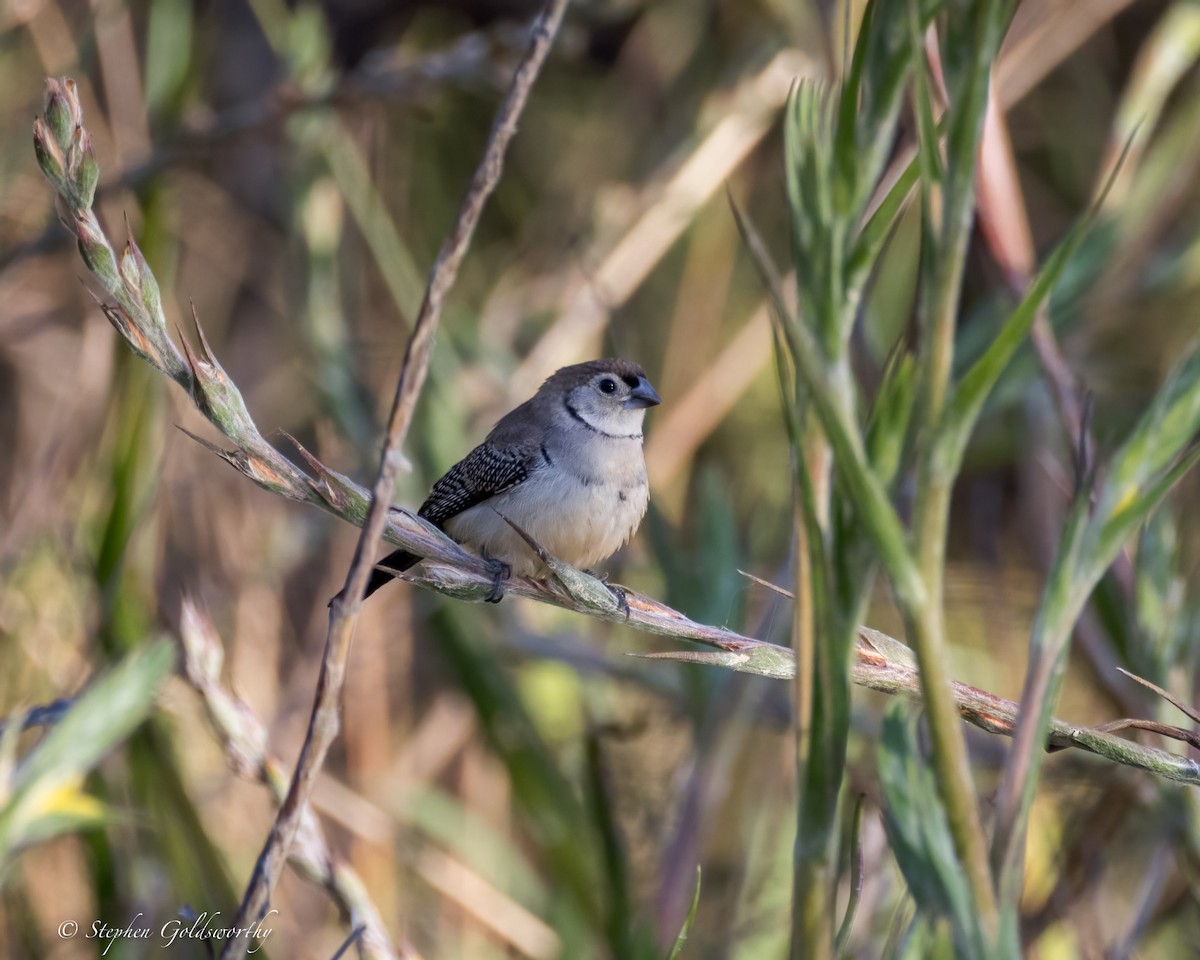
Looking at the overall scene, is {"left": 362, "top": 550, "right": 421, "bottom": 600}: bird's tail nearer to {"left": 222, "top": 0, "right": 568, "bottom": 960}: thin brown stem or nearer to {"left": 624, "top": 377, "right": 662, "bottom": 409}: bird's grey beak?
{"left": 624, "top": 377, "right": 662, "bottom": 409}: bird's grey beak

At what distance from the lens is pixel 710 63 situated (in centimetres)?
596

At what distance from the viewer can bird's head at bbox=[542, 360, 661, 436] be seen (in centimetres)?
396

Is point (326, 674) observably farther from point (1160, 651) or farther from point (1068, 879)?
point (1068, 879)

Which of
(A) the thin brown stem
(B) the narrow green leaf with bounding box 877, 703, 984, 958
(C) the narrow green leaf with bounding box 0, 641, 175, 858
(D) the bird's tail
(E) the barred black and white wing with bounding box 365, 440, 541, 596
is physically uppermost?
(A) the thin brown stem

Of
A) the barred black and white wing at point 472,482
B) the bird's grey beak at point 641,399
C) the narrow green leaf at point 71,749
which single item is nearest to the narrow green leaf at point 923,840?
the narrow green leaf at point 71,749

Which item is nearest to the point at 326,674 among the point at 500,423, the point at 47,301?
the point at 500,423

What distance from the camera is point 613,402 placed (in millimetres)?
4004

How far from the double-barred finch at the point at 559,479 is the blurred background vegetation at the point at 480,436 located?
0.68 feet

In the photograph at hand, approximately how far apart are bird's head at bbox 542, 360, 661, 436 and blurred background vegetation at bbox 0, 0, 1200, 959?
0.27m

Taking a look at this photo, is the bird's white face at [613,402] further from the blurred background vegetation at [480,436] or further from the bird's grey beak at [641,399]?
the blurred background vegetation at [480,436]

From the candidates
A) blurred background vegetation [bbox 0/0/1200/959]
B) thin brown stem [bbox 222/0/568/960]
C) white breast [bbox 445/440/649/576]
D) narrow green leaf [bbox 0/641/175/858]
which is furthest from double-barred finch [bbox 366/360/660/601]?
thin brown stem [bbox 222/0/568/960]

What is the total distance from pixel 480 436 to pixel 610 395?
1.40 meters

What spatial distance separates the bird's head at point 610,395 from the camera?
13.0 feet

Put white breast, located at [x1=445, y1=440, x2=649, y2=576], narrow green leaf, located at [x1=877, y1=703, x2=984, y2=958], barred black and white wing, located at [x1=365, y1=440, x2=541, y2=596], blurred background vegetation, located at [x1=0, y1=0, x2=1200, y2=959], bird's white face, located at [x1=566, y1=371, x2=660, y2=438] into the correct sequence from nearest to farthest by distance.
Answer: narrow green leaf, located at [x1=877, y1=703, x2=984, y2=958], blurred background vegetation, located at [x1=0, y1=0, x2=1200, y2=959], white breast, located at [x1=445, y1=440, x2=649, y2=576], barred black and white wing, located at [x1=365, y1=440, x2=541, y2=596], bird's white face, located at [x1=566, y1=371, x2=660, y2=438]
